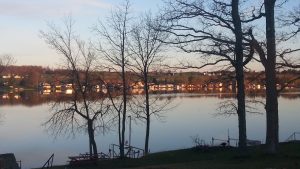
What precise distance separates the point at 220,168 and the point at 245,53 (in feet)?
20.6

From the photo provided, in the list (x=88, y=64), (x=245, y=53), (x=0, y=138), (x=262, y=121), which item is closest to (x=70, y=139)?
(x=0, y=138)

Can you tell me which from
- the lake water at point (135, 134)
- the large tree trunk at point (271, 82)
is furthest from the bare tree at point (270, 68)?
the lake water at point (135, 134)

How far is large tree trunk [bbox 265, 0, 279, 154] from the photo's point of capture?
1647 centimetres

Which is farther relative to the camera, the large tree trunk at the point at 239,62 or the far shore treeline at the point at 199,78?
the far shore treeline at the point at 199,78

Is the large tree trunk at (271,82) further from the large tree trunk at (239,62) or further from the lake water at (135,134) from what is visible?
the lake water at (135,134)

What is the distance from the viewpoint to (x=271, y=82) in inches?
659

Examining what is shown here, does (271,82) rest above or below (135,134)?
above

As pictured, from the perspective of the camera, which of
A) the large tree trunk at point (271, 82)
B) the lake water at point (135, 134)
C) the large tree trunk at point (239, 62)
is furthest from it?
the lake water at point (135, 134)

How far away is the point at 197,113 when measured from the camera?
68812 mm

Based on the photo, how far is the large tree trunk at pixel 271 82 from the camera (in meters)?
16.5

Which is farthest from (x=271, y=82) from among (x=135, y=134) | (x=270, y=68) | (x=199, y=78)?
(x=135, y=134)

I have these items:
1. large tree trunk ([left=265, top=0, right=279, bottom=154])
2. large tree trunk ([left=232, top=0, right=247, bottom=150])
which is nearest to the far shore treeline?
large tree trunk ([left=232, top=0, right=247, bottom=150])

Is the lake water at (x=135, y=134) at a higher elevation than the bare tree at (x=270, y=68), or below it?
below

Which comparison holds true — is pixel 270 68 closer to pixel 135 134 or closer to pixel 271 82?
pixel 271 82
